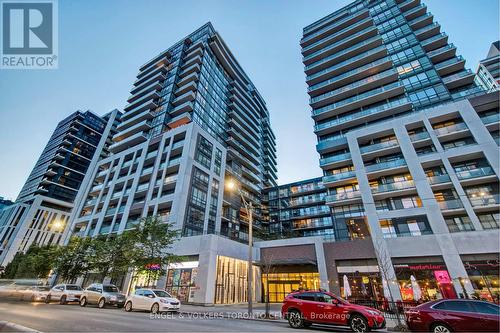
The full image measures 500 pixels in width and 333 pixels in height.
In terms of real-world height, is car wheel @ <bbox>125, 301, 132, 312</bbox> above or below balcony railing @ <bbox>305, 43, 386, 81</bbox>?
below

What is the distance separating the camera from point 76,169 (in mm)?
84562

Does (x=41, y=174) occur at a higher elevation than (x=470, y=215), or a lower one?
higher

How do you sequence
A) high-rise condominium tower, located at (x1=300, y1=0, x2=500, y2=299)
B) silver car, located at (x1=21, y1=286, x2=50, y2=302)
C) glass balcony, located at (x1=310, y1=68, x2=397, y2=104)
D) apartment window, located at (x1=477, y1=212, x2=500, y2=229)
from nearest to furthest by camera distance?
silver car, located at (x1=21, y1=286, x2=50, y2=302) < high-rise condominium tower, located at (x1=300, y1=0, x2=500, y2=299) < apartment window, located at (x1=477, y1=212, x2=500, y2=229) < glass balcony, located at (x1=310, y1=68, x2=397, y2=104)

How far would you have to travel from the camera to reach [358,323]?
10.1 metres

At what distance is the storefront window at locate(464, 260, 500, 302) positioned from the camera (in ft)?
65.7

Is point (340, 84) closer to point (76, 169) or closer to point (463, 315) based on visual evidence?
point (463, 315)

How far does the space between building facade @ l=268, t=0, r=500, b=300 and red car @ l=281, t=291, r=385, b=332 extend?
897 cm

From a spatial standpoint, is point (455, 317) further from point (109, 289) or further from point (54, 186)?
point (54, 186)

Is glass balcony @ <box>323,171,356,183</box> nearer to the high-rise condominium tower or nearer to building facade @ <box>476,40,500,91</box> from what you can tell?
the high-rise condominium tower

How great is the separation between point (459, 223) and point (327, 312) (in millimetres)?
22889

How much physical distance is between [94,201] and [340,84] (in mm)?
53307

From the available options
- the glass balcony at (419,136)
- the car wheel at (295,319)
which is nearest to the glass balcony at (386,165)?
the glass balcony at (419,136)

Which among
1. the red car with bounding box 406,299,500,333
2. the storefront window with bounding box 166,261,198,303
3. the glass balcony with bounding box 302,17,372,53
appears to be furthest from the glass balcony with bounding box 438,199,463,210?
the glass balcony with bounding box 302,17,372,53

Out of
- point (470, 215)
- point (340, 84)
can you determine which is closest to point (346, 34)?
point (340, 84)
